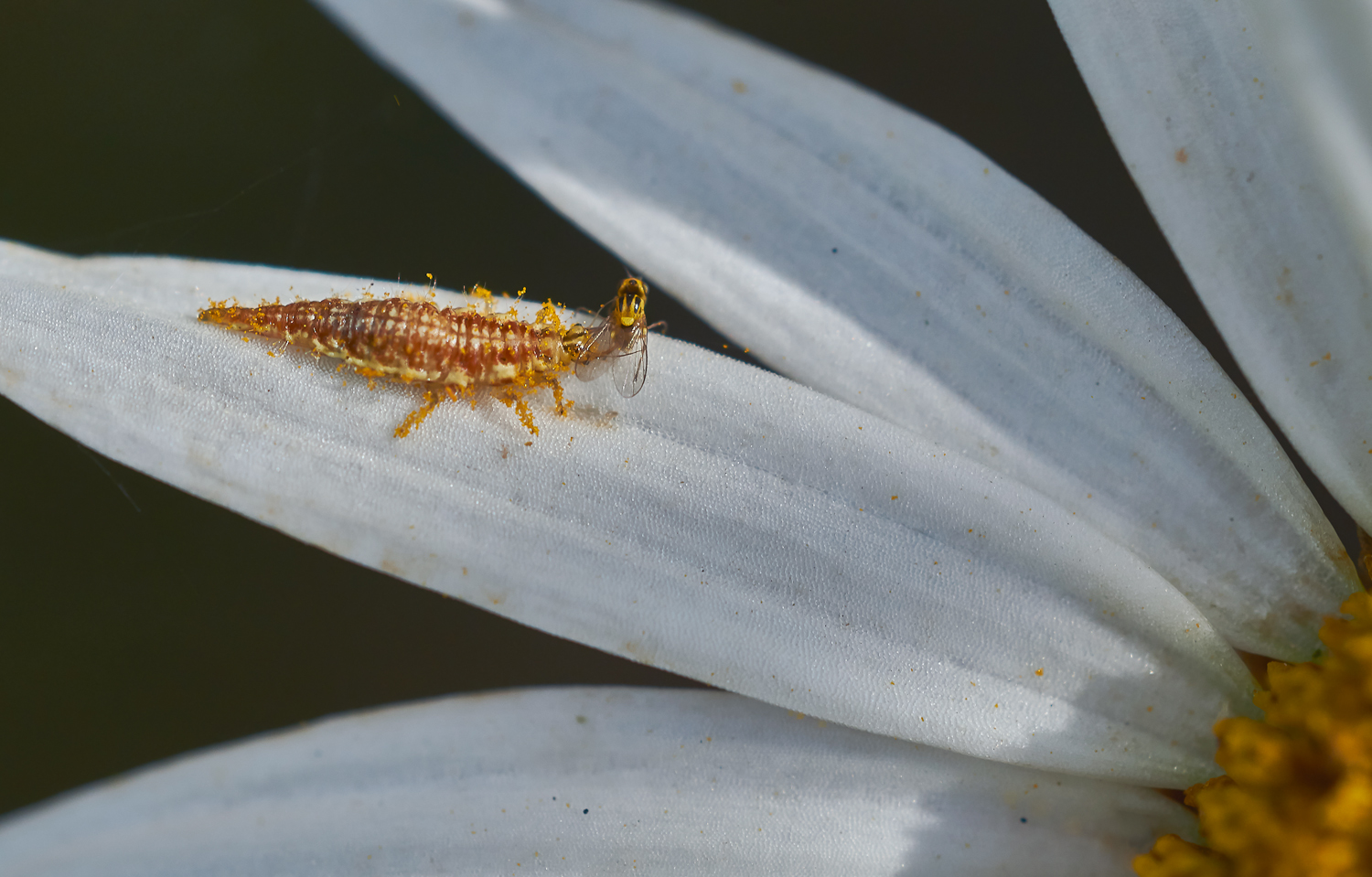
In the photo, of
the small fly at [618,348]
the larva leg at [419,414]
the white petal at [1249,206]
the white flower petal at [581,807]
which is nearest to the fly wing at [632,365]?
the small fly at [618,348]

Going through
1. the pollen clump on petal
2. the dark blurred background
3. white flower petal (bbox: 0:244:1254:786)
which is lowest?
the pollen clump on petal

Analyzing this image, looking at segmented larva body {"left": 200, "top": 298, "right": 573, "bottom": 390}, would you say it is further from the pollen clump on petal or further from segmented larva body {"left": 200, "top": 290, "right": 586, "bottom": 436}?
the pollen clump on petal

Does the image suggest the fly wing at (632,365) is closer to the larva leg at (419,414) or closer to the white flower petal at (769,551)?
the white flower petal at (769,551)

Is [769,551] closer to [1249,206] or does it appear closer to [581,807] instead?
[581,807]

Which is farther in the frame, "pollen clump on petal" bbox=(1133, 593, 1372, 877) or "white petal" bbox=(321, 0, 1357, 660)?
"white petal" bbox=(321, 0, 1357, 660)

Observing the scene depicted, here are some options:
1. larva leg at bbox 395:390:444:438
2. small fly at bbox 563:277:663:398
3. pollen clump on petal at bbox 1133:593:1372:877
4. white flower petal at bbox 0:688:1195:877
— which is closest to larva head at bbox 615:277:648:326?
small fly at bbox 563:277:663:398

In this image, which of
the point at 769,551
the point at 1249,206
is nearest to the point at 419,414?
the point at 769,551
